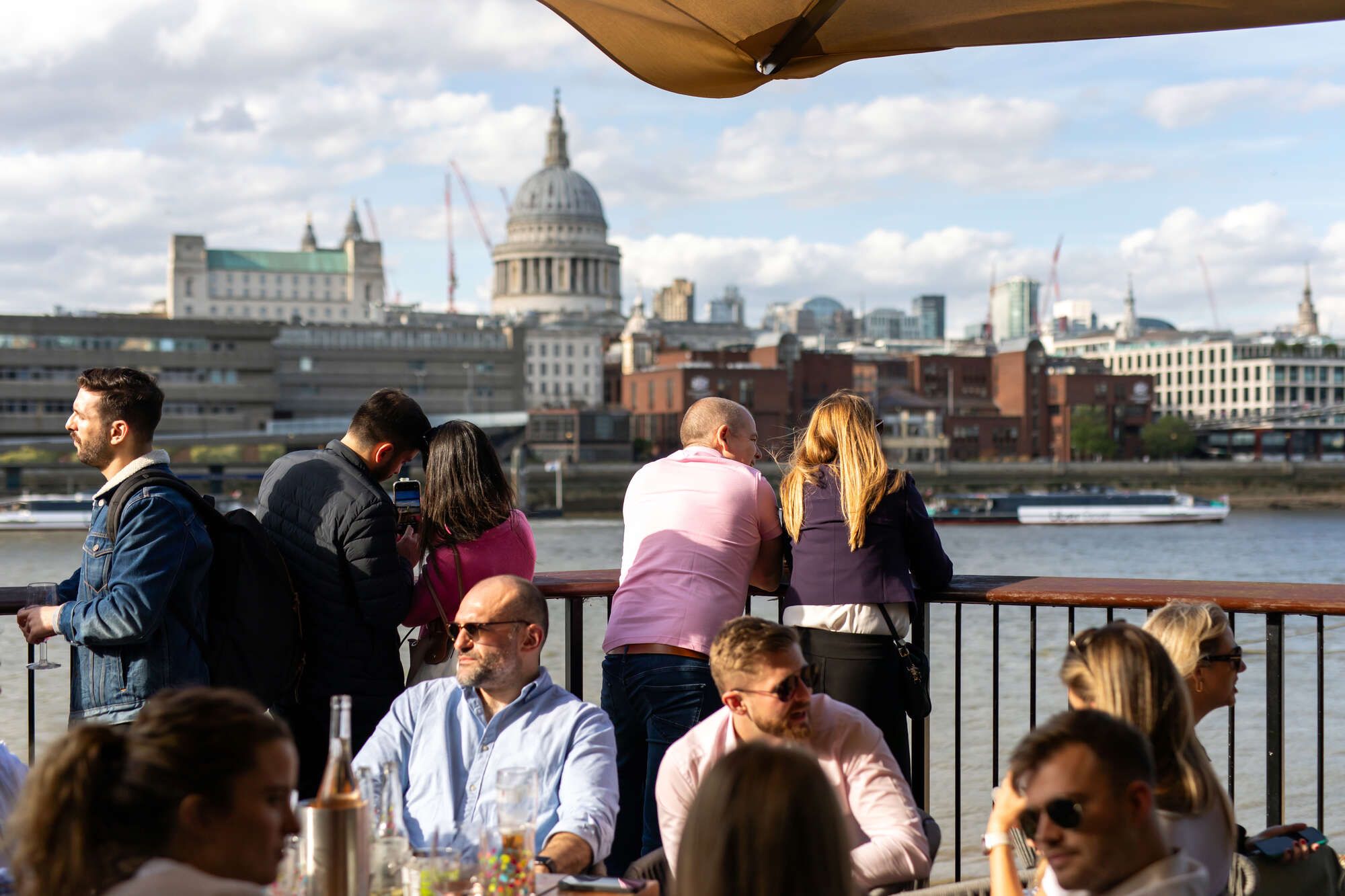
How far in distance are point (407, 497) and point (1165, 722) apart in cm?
201

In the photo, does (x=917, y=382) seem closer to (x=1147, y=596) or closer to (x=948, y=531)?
(x=948, y=531)

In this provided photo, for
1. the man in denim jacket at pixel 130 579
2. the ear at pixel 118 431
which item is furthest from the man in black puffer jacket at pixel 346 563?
the ear at pixel 118 431

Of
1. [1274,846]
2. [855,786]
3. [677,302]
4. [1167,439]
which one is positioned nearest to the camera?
[1274,846]

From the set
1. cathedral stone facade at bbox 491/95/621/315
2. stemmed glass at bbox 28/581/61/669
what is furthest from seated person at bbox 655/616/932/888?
cathedral stone facade at bbox 491/95/621/315

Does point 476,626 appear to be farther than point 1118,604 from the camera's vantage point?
No

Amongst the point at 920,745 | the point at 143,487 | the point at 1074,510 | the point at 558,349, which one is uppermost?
the point at 558,349

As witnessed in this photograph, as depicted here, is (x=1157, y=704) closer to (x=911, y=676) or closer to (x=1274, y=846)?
(x=1274, y=846)

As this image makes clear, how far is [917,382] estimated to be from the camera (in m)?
89.8

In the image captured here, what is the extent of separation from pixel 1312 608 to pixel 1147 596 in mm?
397

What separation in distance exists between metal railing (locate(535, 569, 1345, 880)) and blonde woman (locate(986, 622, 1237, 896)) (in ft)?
4.02

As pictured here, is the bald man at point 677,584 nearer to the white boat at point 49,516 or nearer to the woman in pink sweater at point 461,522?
the woman in pink sweater at point 461,522

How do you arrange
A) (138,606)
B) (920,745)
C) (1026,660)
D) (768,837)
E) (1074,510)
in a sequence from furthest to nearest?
(1074,510), (1026,660), (920,745), (138,606), (768,837)

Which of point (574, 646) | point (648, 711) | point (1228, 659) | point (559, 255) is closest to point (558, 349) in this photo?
point (559, 255)

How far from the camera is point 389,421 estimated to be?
3438mm
